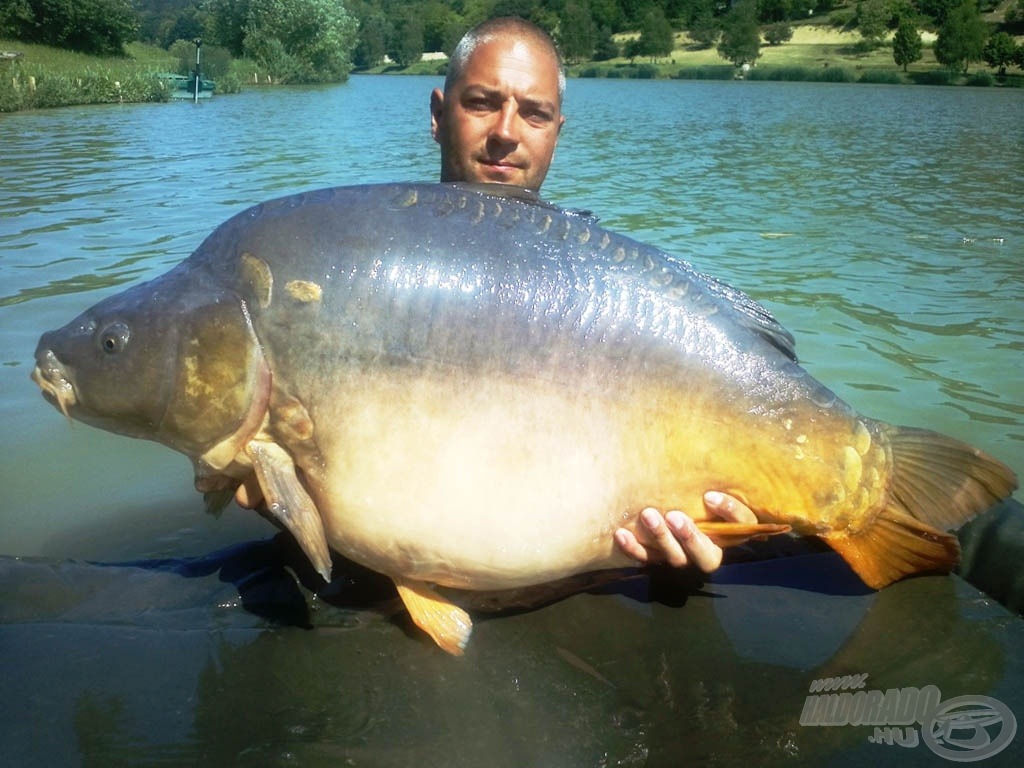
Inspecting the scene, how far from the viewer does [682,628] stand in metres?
2.17

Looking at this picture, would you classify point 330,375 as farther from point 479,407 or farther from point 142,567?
point 142,567

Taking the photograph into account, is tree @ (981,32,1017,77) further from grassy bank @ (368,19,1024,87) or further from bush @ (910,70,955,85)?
bush @ (910,70,955,85)

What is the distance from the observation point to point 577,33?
3561 inches

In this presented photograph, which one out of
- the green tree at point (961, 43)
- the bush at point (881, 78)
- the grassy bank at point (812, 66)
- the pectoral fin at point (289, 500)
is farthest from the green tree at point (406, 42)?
the pectoral fin at point (289, 500)

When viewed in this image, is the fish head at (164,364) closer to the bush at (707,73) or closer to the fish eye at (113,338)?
the fish eye at (113,338)

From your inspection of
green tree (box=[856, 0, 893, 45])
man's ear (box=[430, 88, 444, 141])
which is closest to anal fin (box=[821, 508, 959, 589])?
man's ear (box=[430, 88, 444, 141])

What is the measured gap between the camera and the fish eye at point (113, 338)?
189cm

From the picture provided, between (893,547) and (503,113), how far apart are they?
1.96 metres

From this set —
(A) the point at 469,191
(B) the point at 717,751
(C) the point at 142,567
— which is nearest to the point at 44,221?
(C) the point at 142,567

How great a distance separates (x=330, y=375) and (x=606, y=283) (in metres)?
0.64

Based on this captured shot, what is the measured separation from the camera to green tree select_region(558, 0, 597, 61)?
8938 cm

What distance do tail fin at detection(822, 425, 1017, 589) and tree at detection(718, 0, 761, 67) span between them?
7719 centimetres

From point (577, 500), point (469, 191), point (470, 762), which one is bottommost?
point (470, 762)

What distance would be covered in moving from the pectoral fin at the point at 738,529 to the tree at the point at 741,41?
3047 inches
